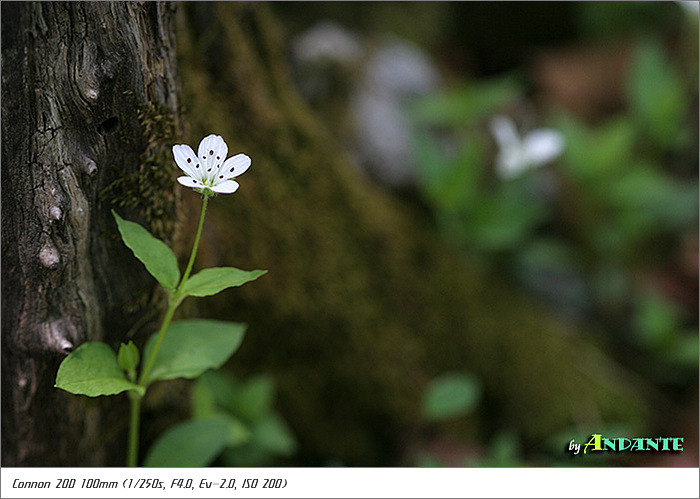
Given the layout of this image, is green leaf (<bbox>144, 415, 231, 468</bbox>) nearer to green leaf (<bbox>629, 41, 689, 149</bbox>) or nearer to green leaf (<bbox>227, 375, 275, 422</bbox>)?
green leaf (<bbox>227, 375, 275, 422</bbox>)

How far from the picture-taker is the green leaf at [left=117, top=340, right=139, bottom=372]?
0.84 m

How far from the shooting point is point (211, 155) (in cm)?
76

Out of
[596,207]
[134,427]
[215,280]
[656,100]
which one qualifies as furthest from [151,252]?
[656,100]

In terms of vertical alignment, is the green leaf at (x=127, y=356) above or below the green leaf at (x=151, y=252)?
below

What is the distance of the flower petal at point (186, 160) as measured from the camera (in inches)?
29.1

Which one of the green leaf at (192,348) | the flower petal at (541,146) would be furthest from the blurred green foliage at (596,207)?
the green leaf at (192,348)

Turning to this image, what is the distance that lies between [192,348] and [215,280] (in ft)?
0.61

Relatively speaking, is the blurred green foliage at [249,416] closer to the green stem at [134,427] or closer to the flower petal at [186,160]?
the green stem at [134,427]

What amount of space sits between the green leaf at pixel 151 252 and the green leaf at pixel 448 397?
0.79m

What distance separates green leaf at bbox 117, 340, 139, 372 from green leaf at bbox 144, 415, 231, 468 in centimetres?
20

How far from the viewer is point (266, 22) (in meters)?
1.35

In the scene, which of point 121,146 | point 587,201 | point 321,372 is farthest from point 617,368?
point 121,146

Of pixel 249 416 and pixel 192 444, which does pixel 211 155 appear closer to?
pixel 192 444

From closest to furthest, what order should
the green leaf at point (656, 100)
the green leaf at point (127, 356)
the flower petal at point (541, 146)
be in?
the green leaf at point (127, 356), the flower petal at point (541, 146), the green leaf at point (656, 100)
